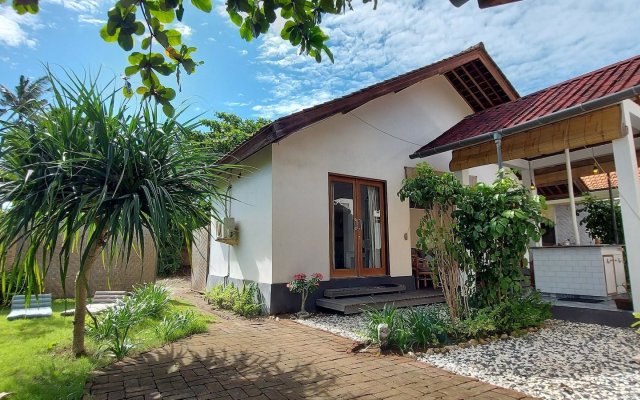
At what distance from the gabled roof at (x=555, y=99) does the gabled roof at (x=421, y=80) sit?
5.14 feet

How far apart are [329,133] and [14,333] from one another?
20.5ft

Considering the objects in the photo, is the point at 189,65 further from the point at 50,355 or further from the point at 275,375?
the point at 50,355

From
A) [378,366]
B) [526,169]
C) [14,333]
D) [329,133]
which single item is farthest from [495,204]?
[14,333]

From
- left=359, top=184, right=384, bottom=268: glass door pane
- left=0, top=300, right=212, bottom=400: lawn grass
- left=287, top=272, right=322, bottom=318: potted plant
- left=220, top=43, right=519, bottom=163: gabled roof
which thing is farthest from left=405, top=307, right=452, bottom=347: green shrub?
left=220, top=43, right=519, bottom=163: gabled roof

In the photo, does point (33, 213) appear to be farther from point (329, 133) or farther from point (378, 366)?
point (329, 133)

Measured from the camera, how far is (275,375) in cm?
365

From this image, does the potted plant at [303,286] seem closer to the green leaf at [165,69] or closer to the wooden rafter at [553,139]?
the wooden rafter at [553,139]

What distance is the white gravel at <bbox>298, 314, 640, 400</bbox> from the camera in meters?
3.23

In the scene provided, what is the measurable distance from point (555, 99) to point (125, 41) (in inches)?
277

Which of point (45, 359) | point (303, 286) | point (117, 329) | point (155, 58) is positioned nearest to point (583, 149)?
point (303, 286)

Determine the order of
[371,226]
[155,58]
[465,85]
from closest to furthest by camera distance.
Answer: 1. [155,58]
2. [371,226]
3. [465,85]

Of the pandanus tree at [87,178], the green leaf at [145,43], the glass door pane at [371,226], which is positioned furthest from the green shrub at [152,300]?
the green leaf at [145,43]

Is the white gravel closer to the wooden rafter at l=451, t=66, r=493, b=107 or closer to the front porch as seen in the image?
the front porch

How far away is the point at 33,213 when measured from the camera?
348 centimetres
